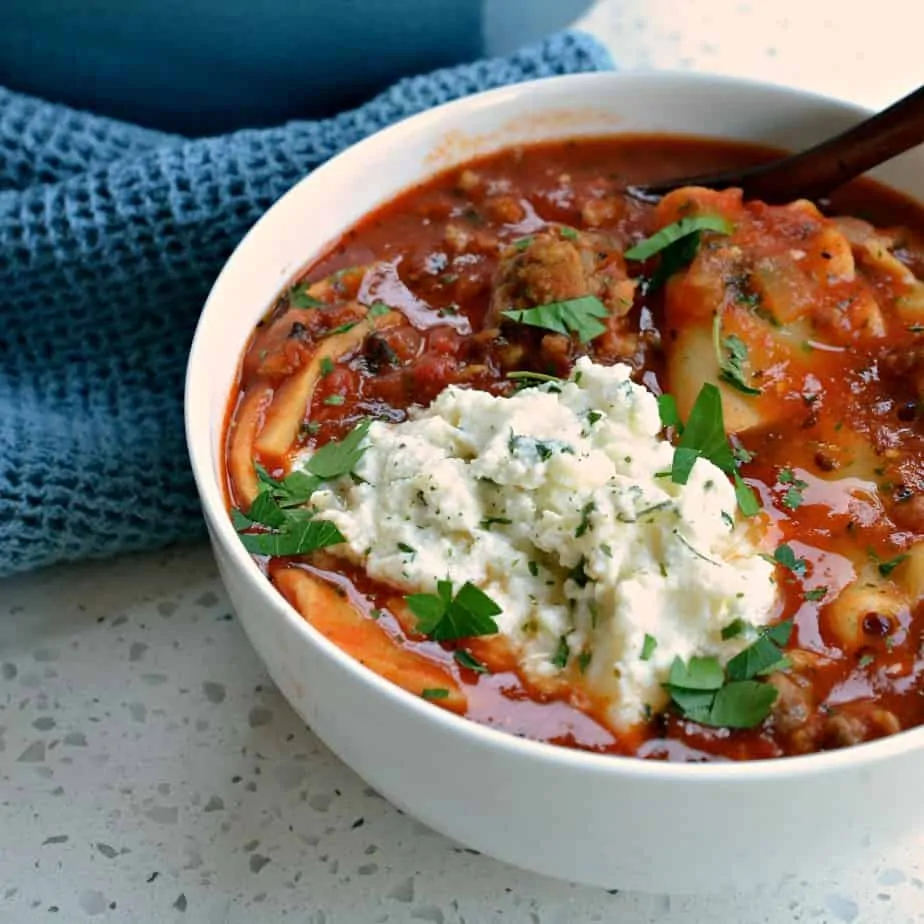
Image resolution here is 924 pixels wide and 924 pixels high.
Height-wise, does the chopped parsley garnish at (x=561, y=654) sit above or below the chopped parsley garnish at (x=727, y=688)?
below

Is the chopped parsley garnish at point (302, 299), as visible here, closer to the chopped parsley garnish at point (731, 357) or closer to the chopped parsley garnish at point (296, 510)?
the chopped parsley garnish at point (296, 510)

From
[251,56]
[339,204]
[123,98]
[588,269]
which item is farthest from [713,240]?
[123,98]

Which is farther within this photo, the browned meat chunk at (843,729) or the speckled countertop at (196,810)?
the speckled countertop at (196,810)

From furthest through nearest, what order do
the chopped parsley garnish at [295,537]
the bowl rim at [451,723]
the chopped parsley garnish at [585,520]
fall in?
1. the chopped parsley garnish at [295,537]
2. the chopped parsley garnish at [585,520]
3. the bowl rim at [451,723]

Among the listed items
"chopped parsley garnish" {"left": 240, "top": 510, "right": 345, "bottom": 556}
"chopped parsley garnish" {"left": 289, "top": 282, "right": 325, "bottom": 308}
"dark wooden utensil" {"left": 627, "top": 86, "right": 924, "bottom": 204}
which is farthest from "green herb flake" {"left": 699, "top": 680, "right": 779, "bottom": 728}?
"dark wooden utensil" {"left": 627, "top": 86, "right": 924, "bottom": 204}

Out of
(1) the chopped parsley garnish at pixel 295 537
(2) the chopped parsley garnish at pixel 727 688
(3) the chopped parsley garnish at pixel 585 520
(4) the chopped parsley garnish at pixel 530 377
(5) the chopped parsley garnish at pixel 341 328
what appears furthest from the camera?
(5) the chopped parsley garnish at pixel 341 328

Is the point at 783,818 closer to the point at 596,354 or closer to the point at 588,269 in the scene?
the point at 596,354

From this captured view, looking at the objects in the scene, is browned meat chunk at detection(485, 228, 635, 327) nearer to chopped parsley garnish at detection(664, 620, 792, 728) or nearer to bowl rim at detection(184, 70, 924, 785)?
bowl rim at detection(184, 70, 924, 785)

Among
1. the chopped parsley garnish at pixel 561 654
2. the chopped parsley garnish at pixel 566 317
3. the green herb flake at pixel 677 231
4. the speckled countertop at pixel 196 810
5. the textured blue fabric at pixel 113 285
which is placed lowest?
the speckled countertop at pixel 196 810

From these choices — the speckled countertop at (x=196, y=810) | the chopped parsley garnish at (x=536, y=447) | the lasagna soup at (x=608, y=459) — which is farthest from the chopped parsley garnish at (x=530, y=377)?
the speckled countertop at (x=196, y=810)
